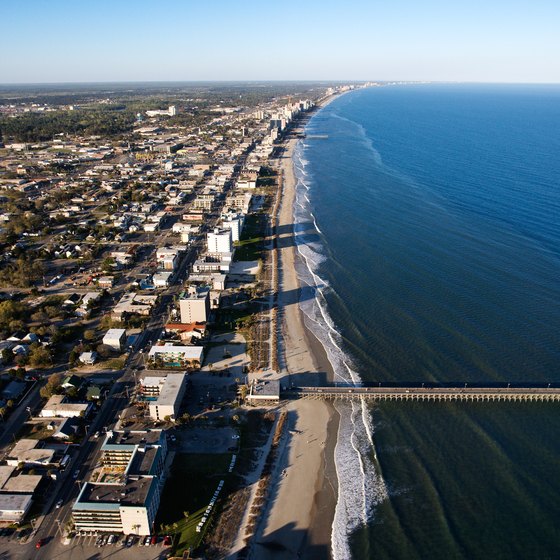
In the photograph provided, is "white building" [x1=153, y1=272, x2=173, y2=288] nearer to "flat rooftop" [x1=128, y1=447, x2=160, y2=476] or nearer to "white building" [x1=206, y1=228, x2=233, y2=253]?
"white building" [x1=206, y1=228, x2=233, y2=253]

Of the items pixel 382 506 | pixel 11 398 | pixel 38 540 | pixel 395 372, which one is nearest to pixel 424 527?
pixel 382 506

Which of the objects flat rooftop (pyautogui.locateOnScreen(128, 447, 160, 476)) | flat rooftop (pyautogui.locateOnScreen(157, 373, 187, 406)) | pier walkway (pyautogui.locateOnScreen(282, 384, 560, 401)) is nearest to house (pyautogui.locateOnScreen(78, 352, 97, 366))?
flat rooftop (pyautogui.locateOnScreen(157, 373, 187, 406))

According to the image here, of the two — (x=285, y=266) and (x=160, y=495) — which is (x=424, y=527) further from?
(x=285, y=266)

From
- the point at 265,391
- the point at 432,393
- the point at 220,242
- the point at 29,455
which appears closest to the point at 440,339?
the point at 432,393

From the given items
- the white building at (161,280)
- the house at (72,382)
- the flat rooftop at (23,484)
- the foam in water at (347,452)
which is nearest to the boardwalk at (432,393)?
the foam in water at (347,452)

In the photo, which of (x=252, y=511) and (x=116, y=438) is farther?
(x=116, y=438)

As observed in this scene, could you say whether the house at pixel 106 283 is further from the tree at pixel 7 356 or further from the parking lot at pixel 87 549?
the parking lot at pixel 87 549
